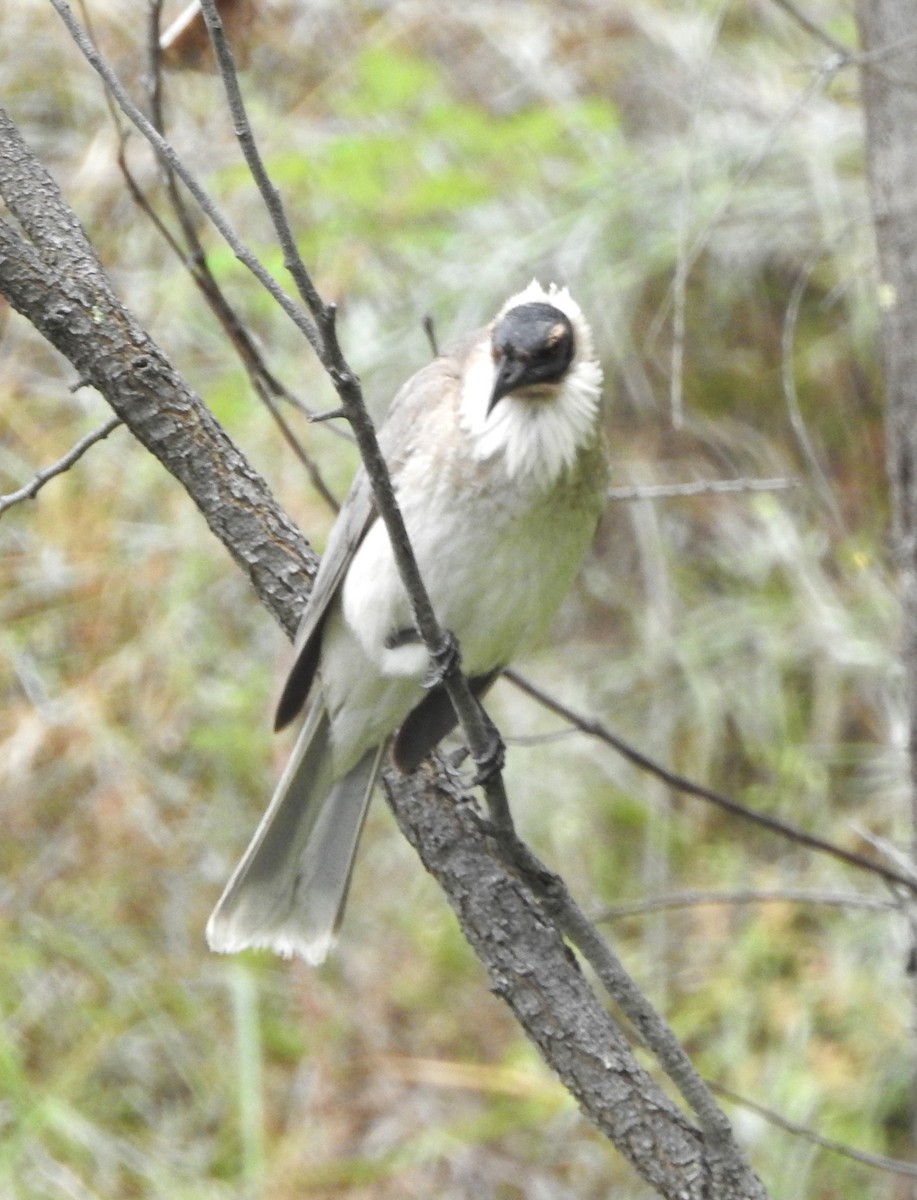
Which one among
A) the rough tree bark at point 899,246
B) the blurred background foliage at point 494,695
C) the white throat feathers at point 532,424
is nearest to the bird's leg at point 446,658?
the white throat feathers at point 532,424

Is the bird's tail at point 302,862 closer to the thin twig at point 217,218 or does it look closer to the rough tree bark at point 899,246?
the rough tree bark at point 899,246

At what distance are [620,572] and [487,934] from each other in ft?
11.8

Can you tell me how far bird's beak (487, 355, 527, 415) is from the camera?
295 cm

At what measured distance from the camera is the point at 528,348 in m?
2.95

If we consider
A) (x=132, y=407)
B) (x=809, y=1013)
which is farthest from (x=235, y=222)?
(x=132, y=407)

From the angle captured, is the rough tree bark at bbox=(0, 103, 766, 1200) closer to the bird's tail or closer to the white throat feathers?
the white throat feathers

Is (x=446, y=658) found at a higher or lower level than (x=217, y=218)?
lower

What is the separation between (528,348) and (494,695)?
3.08 meters

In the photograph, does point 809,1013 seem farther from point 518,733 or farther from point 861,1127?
point 518,733

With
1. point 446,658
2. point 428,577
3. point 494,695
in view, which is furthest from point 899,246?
point 494,695

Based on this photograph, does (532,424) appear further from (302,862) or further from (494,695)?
(494,695)

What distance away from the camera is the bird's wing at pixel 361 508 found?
3150mm

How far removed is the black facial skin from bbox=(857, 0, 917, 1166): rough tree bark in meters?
A: 0.72

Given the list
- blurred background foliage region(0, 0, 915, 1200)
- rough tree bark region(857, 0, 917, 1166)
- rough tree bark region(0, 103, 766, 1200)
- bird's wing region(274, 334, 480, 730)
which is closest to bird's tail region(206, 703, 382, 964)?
bird's wing region(274, 334, 480, 730)
